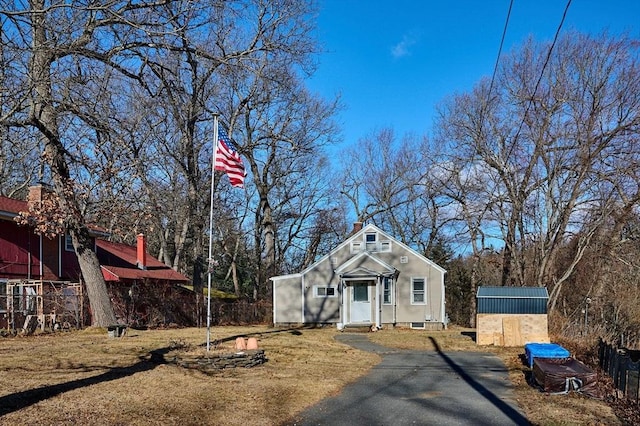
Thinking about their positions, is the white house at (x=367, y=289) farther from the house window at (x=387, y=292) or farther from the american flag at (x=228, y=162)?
the american flag at (x=228, y=162)

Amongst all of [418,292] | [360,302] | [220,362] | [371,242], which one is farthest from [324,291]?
[220,362]

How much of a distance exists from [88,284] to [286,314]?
12106 mm

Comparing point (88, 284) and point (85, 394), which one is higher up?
point (88, 284)

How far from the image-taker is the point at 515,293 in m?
18.8

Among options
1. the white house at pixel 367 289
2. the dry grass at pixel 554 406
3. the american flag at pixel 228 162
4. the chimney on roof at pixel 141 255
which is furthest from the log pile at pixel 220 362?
the chimney on roof at pixel 141 255

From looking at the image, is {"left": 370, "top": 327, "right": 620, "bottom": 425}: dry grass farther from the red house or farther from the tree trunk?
the red house

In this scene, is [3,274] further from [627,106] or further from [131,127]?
[627,106]

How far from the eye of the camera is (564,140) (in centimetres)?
2617

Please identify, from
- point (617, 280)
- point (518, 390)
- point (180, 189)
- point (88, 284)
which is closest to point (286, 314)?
point (180, 189)

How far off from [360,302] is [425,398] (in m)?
19.0

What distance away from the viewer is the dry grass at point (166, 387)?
314 inches

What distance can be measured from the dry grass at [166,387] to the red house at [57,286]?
5152 mm

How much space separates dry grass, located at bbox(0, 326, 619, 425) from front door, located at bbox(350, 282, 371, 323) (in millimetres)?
12836

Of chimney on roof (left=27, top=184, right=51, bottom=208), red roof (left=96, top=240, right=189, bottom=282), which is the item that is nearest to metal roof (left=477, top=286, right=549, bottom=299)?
chimney on roof (left=27, top=184, right=51, bottom=208)
